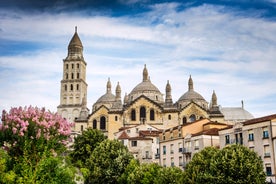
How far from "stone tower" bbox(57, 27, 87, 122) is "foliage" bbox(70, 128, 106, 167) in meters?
56.1

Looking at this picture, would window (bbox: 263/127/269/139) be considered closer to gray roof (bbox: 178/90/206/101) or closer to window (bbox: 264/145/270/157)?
window (bbox: 264/145/270/157)

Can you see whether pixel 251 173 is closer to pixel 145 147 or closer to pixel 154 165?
pixel 154 165

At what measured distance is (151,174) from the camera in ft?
142

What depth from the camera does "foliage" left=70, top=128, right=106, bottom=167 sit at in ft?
203

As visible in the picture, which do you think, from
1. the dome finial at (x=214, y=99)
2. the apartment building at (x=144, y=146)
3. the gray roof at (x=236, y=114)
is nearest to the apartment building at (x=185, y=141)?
the apartment building at (x=144, y=146)

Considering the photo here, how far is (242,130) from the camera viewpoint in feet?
136

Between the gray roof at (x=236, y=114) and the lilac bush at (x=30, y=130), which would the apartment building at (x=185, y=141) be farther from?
the gray roof at (x=236, y=114)

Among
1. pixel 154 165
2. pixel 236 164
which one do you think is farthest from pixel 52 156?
pixel 154 165

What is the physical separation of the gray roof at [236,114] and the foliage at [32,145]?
98.9 meters

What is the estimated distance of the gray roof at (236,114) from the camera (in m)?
119

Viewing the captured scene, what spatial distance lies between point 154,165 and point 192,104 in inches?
2058

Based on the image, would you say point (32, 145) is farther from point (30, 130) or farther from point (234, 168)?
point (234, 168)

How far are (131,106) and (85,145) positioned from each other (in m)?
33.1

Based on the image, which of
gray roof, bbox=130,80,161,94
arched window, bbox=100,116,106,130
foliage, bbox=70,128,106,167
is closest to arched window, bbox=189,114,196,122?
gray roof, bbox=130,80,161,94
